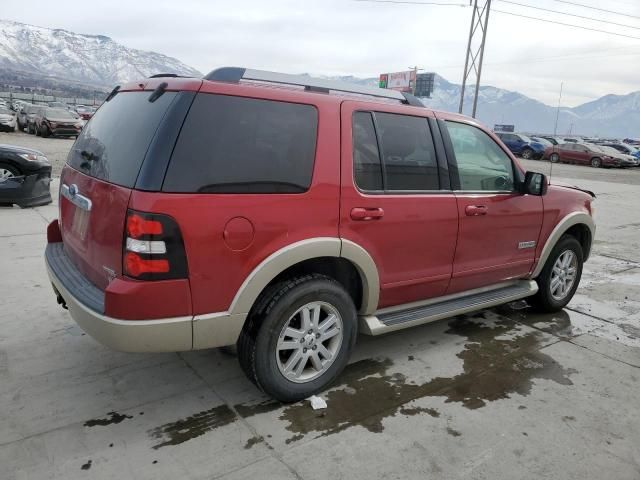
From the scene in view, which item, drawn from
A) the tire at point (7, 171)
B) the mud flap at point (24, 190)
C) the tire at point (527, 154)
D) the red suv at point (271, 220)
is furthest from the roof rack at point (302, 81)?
the tire at point (527, 154)

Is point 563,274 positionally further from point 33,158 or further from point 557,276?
point 33,158

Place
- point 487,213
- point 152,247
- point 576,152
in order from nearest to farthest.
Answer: point 152,247
point 487,213
point 576,152

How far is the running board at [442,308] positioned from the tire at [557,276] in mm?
276

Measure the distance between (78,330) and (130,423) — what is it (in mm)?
1421

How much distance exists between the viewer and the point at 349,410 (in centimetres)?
304

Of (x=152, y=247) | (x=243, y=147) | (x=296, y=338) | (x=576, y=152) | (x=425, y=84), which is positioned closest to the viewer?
(x=152, y=247)

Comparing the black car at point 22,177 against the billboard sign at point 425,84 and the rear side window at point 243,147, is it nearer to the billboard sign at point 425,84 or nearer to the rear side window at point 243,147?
the rear side window at point 243,147

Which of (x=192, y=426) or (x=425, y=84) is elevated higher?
(x=425, y=84)

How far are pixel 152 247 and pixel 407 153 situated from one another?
1819 mm

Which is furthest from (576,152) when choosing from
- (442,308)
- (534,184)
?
(442,308)

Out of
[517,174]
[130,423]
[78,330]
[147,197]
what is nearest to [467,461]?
[130,423]

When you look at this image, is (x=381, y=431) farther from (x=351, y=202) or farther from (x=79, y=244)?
(x=79, y=244)

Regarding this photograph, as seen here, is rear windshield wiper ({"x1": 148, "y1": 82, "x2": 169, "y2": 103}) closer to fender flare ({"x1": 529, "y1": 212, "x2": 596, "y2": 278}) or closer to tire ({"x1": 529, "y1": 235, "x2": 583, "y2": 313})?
fender flare ({"x1": 529, "y1": 212, "x2": 596, "y2": 278})

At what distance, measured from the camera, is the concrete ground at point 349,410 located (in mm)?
2557
